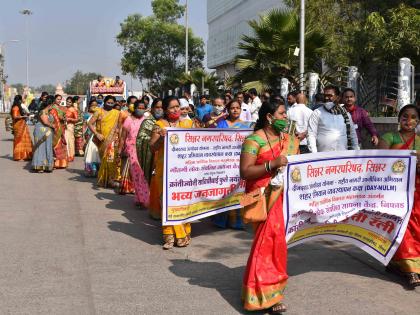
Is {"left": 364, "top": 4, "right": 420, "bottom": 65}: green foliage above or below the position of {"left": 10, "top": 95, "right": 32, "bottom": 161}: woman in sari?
above

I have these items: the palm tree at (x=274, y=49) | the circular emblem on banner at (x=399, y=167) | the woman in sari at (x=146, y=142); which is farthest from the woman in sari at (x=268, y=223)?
the palm tree at (x=274, y=49)

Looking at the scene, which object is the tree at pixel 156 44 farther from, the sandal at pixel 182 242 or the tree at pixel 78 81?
the tree at pixel 78 81

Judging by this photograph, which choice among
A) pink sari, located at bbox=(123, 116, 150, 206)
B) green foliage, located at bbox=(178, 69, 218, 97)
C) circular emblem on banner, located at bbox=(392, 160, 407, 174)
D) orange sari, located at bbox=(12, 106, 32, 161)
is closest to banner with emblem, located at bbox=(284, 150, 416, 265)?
circular emblem on banner, located at bbox=(392, 160, 407, 174)

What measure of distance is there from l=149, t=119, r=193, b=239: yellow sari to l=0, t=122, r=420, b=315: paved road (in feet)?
0.55

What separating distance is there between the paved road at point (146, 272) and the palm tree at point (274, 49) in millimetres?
9712

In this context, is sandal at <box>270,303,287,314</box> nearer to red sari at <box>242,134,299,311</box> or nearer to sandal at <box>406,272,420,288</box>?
red sari at <box>242,134,299,311</box>

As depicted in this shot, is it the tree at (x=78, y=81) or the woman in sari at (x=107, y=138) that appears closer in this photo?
the woman in sari at (x=107, y=138)

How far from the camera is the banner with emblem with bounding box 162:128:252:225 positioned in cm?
651

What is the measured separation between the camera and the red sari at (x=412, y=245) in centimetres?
518

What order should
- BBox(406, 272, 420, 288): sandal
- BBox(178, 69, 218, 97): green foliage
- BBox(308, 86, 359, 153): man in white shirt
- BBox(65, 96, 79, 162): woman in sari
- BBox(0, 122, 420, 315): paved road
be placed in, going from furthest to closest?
BBox(178, 69, 218, 97): green foliage < BBox(65, 96, 79, 162): woman in sari < BBox(308, 86, 359, 153): man in white shirt < BBox(406, 272, 420, 288): sandal < BBox(0, 122, 420, 315): paved road

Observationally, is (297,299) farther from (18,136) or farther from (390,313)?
(18,136)

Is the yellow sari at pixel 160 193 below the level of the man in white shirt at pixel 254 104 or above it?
below

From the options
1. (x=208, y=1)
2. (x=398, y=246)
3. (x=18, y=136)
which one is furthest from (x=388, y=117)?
(x=208, y=1)

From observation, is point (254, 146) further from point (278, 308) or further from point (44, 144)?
point (44, 144)
